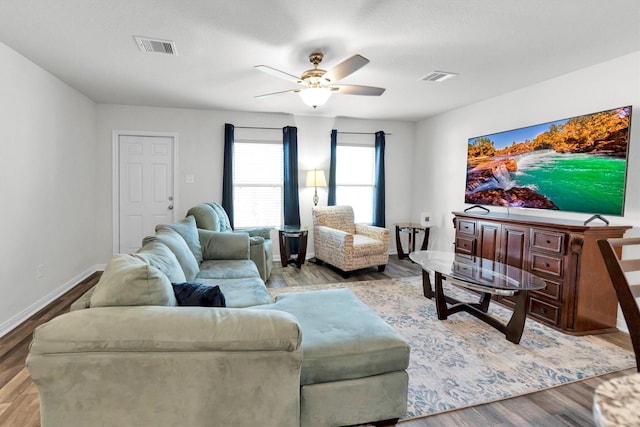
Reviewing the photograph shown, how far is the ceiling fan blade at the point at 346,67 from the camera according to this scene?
2.45 meters

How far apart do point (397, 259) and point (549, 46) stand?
3656 mm

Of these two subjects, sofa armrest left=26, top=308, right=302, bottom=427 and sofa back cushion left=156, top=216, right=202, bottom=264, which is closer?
sofa armrest left=26, top=308, right=302, bottom=427

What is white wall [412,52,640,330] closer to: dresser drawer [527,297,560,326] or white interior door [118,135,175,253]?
dresser drawer [527,297,560,326]

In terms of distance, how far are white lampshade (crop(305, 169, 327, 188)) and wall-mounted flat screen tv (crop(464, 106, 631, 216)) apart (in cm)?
225

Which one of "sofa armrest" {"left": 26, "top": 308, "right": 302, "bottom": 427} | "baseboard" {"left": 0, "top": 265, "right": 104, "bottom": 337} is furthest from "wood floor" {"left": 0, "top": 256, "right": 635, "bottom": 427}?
"sofa armrest" {"left": 26, "top": 308, "right": 302, "bottom": 427}

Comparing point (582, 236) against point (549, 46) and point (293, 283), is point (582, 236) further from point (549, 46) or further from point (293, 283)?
point (293, 283)

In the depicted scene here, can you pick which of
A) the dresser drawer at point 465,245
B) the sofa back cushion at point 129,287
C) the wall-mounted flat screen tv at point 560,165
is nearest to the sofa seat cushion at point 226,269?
the sofa back cushion at point 129,287

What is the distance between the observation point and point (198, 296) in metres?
1.65

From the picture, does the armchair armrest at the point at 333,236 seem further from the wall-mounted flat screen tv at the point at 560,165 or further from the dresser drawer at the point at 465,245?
the wall-mounted flat screen tv at the point at 560,165

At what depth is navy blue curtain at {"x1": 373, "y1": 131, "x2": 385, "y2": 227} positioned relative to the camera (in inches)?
229

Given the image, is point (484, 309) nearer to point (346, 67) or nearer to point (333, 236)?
point (333, 236)

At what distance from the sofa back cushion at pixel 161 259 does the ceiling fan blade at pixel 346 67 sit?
1.86 m

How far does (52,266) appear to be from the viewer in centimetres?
359

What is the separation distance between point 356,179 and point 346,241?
1.82 meters
